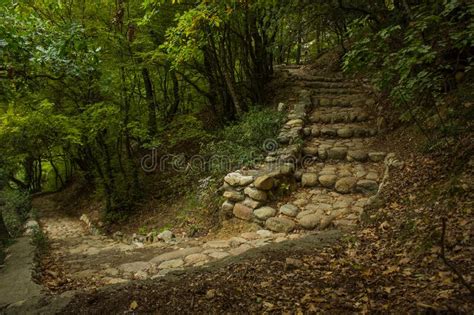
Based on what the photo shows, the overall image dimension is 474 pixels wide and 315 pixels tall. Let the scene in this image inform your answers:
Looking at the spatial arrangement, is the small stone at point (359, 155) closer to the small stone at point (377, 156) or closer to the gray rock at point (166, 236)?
the small stone at point (377, 156)

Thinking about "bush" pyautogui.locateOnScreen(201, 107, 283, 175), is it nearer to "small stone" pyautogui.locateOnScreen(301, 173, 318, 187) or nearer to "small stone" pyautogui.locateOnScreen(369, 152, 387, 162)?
"small stone" pyautogui.locateOnScreen(301, 173, 318, 187)

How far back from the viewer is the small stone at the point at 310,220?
423 centimetres

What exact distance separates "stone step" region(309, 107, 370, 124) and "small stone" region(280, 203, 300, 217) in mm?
2905

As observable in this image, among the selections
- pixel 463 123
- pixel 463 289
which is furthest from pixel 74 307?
pixel 463 123

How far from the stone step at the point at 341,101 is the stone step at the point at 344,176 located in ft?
7.83

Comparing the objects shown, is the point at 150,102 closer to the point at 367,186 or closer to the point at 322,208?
the point at 322,208

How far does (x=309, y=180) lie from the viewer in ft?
Result: 17.2

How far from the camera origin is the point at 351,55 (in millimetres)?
3752

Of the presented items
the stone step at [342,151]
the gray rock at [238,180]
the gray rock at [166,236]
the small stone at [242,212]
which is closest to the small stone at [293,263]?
the small stone at [242,212]

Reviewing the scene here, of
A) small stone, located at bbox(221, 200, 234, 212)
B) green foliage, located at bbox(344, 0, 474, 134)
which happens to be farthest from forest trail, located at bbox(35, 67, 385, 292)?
green foliage, located at bbox(344, 0, 474, 134)

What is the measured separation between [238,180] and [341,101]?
12.6ft

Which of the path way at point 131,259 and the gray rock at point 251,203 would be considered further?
the gray rock at point 251,203

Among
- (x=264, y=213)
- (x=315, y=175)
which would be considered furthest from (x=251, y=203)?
(x=315, y=175)

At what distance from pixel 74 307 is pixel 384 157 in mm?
4871
